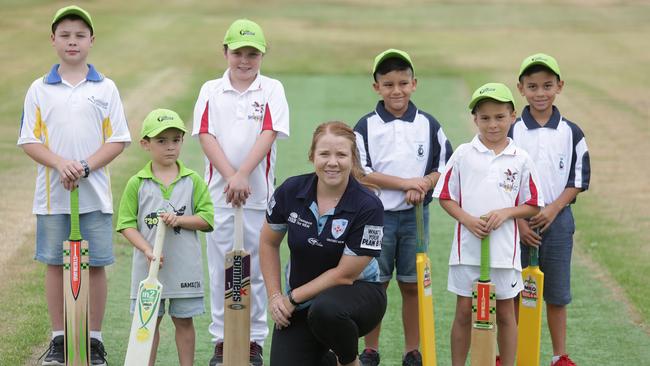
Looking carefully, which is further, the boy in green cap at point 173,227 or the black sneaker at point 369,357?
the black sneaker at point 369,357

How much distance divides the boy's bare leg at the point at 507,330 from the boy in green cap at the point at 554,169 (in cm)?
47

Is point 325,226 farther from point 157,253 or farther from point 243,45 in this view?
point 243,45

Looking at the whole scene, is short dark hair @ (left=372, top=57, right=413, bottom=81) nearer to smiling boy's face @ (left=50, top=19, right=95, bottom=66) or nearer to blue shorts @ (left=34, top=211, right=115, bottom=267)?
smiling boy's face @ (left=50, top=19, right=95, bottom=66)

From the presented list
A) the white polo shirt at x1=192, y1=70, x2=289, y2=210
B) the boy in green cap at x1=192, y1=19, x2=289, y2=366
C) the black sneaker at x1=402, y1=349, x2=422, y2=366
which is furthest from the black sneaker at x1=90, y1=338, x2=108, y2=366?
the black sneaker at x1=402, y1=349, x2=422, y2=366

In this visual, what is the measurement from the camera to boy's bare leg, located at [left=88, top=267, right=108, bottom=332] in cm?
644

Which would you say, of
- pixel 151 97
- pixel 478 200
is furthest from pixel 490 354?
pixel 151 97

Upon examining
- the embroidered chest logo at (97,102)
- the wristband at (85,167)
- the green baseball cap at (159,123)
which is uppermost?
the embroidered chest logo at (97,102)

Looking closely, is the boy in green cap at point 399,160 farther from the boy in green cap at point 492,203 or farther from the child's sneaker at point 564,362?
the child's sneaker at point 564,362

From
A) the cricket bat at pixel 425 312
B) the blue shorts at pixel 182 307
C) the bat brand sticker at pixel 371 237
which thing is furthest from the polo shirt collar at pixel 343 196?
the blue shorts at pixel 182 307

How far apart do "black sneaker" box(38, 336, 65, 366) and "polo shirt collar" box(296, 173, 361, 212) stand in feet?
5.71

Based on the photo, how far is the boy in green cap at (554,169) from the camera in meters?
6.46

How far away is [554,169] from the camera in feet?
21.2

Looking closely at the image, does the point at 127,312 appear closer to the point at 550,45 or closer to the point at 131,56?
the point at 131,56

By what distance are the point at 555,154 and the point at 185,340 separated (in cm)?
236
